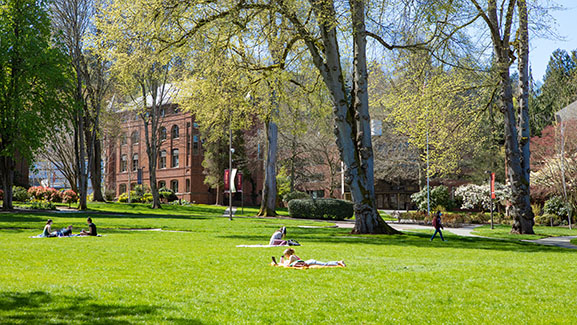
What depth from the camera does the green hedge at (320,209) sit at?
45.0 m

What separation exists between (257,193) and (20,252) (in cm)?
6244

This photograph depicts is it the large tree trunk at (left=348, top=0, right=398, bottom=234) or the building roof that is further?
the building roof

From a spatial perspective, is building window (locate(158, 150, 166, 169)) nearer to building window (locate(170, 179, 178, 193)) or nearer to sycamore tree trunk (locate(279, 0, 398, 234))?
building window (locate(170, 179, 178, 193))

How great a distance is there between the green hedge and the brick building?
25.7 m

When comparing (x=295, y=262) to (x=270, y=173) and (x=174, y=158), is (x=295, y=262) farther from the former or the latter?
(x=174, y=158)

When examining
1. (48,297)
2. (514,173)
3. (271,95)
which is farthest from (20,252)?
(514,173)

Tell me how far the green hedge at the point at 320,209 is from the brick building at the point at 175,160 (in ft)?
84.4

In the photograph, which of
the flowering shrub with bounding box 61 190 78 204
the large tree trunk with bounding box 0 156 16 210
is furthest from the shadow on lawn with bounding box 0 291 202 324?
the flowering shrub with bounding box 61 190 78 204

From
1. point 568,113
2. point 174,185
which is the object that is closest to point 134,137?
point 174,185

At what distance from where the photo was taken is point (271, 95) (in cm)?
3097

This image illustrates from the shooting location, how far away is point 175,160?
7631cm

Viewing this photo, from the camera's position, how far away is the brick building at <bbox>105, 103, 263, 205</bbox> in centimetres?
7344

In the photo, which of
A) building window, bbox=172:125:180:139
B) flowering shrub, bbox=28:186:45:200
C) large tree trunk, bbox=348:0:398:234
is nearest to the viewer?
large tree trunk, bbox=348:0:398:234

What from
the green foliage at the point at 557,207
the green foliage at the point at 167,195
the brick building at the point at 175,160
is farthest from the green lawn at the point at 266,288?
the brick building at the point at 175,160
